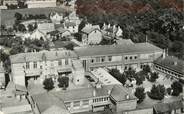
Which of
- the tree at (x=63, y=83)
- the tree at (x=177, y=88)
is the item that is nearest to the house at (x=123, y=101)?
the tree at (x=177, y=88)

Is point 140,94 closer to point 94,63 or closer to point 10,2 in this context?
point 94,63

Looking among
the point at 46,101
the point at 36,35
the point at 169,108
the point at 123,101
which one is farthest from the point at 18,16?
the point at 169,108

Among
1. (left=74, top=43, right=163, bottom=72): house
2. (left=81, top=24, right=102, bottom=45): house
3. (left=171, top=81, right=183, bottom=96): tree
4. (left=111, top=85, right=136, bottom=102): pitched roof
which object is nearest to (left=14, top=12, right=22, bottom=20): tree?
(left=81, top=24, right=102, bottom=45): house

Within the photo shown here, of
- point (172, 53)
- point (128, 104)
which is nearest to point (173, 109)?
point (128, 104)

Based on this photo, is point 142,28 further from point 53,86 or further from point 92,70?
point 53,86

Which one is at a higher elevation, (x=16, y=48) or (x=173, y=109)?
(x=16, y=48)

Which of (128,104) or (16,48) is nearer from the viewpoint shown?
(128,104)

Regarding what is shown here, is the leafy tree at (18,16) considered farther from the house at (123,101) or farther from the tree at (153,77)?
the house at (123,101)

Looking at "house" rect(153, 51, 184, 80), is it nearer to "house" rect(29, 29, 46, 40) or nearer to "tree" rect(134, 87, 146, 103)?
"tree" rect(134, 87, 146, 103)
